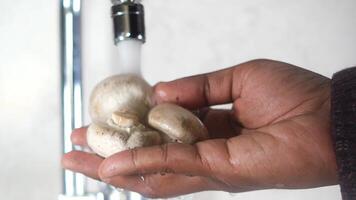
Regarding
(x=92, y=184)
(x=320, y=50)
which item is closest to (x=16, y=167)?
(x=92, y=184)

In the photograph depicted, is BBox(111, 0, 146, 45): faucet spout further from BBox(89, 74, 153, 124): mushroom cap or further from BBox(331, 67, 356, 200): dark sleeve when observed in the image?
BBox(331, 67, 356, 200): dark sleeve

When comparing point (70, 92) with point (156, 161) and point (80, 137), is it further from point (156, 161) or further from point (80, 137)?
point (156, 161)

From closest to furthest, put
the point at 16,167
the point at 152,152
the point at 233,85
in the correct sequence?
1. the point at 152,152
2. the point at 233,85
3. the point at 16,167

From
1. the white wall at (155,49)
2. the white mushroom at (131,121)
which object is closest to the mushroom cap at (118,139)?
the white mushroom at (131,121)

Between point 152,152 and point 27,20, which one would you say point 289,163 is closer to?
point 152,152

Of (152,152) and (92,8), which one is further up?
(92,8)

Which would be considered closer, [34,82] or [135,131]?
[135,131]
